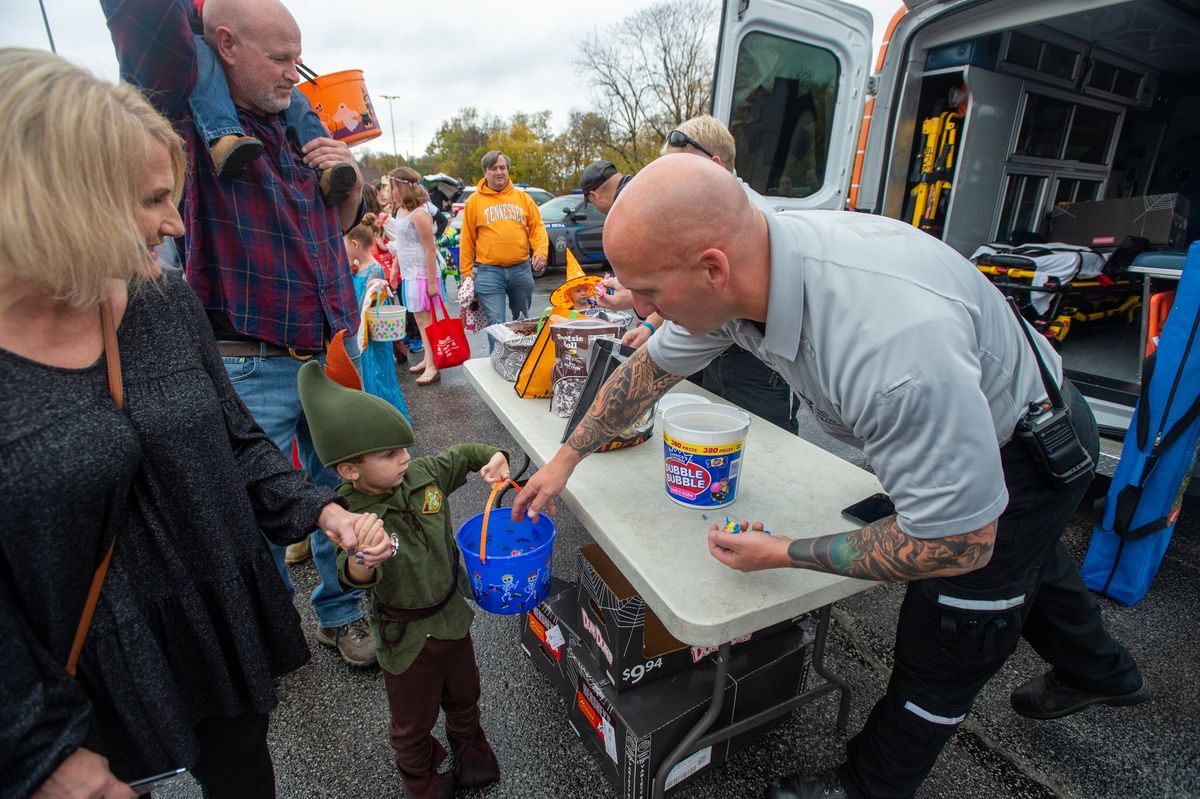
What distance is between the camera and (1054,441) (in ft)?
4.10

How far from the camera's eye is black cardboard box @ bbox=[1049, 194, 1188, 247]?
482 centimetres

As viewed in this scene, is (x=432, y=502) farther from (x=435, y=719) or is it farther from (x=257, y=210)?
(x=257, y=210)

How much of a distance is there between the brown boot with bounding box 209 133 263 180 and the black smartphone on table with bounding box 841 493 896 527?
1.88 m

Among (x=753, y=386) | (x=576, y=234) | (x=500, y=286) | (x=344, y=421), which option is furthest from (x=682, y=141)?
(x=576, y=234)

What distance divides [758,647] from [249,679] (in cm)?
142

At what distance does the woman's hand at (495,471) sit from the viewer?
1673mm

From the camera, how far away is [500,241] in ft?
17.3

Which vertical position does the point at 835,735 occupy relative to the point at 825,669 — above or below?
below

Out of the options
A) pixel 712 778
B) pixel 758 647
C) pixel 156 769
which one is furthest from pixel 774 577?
pixel 156 769

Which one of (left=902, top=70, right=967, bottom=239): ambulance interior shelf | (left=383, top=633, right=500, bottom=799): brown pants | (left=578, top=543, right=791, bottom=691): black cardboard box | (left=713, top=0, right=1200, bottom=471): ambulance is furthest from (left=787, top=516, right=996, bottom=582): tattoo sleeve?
(left=902, top=70, right=967, bottom=239): ambulance interior shelf

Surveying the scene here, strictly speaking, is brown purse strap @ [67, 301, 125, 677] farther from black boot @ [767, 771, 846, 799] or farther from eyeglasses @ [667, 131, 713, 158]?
eyeglasses @ [667, 131, 713, 158]

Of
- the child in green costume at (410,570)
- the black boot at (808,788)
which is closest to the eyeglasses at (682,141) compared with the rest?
the child in green costume at (410,570)

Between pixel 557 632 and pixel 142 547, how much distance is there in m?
1.35

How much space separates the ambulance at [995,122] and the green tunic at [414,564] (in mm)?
2946
